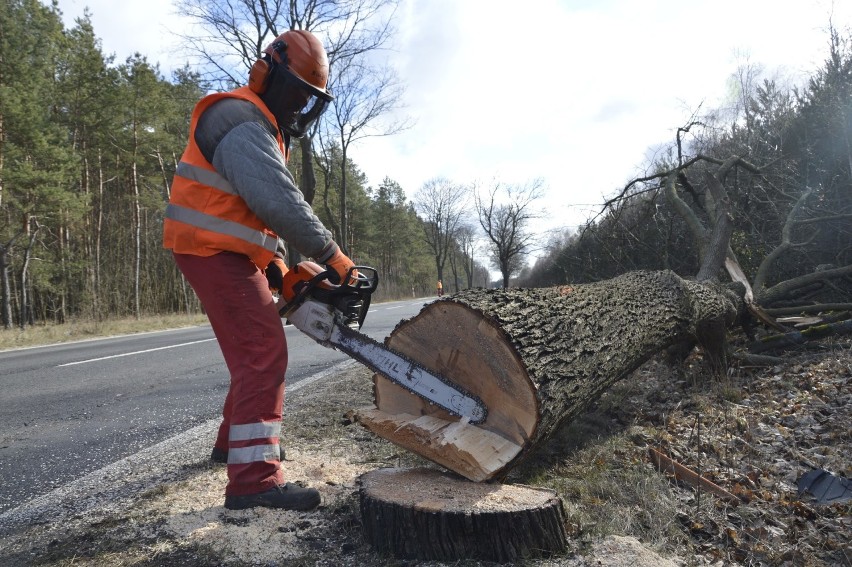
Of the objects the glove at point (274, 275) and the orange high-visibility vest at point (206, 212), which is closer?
the orange high-visibility vest at point (206, 212)

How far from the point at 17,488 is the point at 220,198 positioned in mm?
1862

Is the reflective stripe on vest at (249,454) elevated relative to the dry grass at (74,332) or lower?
lower

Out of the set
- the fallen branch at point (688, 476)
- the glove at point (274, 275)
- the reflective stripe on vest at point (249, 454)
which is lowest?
the fallen branch at point (688, 476)

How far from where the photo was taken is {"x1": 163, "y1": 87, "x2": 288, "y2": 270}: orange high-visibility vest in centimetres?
218

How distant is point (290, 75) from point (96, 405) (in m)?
3.56

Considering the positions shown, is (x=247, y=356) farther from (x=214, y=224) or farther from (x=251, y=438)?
(x=214, y=224)

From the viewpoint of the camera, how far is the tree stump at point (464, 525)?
1773 millimetres

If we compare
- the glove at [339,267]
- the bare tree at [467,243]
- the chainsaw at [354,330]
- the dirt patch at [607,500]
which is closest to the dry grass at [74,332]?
the dirt patch at [607,500]

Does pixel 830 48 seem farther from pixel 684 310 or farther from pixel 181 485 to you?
pixel 181 485

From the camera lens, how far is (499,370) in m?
2.28

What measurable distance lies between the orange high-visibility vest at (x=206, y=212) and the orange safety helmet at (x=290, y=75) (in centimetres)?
14

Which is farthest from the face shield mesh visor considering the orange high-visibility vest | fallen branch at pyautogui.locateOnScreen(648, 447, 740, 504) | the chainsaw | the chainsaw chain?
fallen branch at pyautogui.locateOnScreen(648, 447, 740, 504)

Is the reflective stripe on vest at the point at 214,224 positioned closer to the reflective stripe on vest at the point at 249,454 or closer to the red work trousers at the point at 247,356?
the red work trousers at the point at 247,356

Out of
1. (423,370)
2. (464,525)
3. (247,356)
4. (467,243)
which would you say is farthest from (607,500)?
(467,243)
